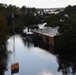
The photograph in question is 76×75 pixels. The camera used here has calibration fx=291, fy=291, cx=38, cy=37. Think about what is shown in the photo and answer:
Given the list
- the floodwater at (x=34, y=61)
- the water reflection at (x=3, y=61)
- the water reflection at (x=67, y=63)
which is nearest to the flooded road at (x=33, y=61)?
the floodwater at (x=34, y=61)

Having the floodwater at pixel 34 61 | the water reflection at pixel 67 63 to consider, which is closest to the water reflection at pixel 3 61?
the floodwater at pixel 34 61

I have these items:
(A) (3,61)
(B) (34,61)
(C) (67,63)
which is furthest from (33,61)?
(C) (67,63)

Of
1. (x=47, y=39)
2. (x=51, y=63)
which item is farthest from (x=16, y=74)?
(x=47, y=39)

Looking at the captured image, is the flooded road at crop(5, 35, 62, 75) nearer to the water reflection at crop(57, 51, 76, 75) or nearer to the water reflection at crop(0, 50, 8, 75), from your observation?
the water reflection at crop(0, 50, 8, 75)

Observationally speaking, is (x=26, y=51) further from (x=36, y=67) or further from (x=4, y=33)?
(x=36, y=67)

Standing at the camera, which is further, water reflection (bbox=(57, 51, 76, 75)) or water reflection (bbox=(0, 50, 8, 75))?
water reflection (bbox=(57, 51, 76, 75))

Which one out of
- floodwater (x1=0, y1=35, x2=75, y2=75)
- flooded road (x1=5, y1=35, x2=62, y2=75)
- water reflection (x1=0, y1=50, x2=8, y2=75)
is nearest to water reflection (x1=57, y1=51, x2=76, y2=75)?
floodwater (x1=0, y1=35, x2=75, y2=75)

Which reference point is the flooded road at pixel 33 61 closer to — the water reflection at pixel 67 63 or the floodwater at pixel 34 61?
the floodwater at pixel 34 61

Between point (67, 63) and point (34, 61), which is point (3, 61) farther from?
point (67, 63)

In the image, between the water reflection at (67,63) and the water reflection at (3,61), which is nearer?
the water reflection at (3,61)
